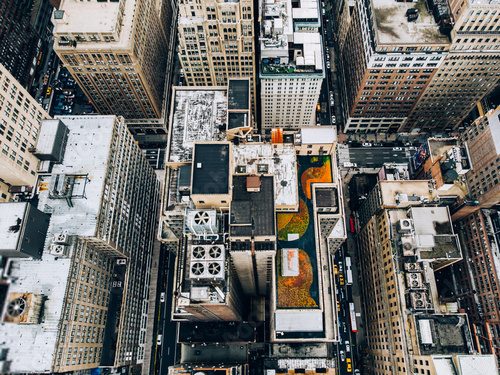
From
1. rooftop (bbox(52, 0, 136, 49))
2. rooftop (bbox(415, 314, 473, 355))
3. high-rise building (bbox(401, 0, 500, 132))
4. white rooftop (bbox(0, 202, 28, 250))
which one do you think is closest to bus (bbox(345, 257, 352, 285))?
rooftop (bbox(415, 314, 473, 355))

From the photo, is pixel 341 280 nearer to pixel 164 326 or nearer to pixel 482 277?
pixel 482 277

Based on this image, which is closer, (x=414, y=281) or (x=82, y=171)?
(x=414, y=281)

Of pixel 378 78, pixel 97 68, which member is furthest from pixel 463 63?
pixel 97 68

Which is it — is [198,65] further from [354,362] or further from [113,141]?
[354,362]

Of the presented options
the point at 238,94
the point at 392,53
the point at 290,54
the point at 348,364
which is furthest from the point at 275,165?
the point at 348,364

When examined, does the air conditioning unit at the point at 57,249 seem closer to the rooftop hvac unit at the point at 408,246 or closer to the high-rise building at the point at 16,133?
the high-rise building at the point at 16,133

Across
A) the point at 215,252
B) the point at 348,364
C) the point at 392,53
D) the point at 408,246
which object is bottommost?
the point at 348,364

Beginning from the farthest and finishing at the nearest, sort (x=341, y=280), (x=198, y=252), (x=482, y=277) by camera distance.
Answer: (x=341, y=280), (x=482, y=277), (x=198, y=252)
